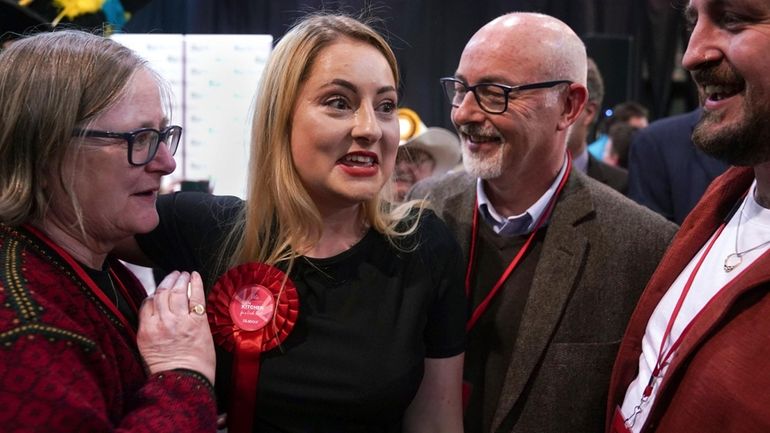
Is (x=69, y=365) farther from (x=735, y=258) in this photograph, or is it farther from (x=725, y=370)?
(x=735, y=258)

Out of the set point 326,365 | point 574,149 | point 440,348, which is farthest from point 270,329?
point 574,149

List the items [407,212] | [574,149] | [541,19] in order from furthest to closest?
[574,149], [541,19], [407,212]

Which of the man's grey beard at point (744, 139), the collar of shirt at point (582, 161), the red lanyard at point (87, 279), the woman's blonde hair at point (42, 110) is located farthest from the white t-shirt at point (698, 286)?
the collar of shirt at point (582, 161)

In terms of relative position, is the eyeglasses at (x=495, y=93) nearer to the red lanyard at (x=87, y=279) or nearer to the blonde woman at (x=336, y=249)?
the blonde woman at (x=336, y=249)

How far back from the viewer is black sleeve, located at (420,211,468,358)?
5.88 ft

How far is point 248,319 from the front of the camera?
1.65 metres

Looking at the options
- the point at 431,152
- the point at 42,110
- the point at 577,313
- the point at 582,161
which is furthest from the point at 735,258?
the point at 431,152

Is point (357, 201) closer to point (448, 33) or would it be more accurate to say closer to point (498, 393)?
point (498, 393)

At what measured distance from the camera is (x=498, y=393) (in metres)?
2.00

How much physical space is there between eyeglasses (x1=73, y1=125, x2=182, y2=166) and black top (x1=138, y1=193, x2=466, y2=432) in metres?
0.32

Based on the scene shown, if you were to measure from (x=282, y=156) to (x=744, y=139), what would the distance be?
3.24 ft

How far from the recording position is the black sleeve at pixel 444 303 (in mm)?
1792

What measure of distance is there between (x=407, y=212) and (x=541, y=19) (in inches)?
30.5

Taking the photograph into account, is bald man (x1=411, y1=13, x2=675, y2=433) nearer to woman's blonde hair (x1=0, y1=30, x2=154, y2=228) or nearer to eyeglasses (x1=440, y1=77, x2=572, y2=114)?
eyeglasses (x1=440, y1=77, x2=572, y2=114)
